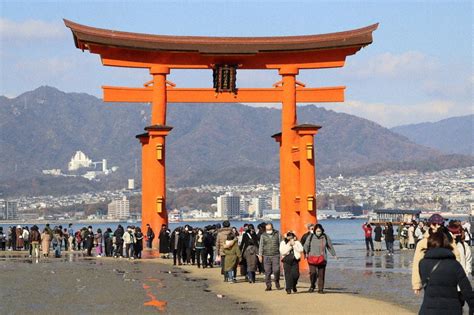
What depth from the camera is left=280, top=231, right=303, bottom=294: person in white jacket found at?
23.4 metres

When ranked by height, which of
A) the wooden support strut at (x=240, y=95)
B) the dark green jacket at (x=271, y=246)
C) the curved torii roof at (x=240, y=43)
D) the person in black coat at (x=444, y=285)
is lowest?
the person in black coat at (x=444, y=285)

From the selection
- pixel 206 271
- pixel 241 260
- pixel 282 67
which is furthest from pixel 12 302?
pixel 282 67

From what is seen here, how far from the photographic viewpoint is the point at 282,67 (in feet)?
125

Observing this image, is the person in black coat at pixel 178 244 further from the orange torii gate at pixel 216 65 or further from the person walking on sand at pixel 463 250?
the person walking on sand at pixel 463 250

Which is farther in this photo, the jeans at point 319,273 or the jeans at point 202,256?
the jeans at point 202,256

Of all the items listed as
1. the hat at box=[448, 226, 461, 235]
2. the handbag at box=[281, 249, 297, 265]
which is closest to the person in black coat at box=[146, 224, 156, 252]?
the handbag at box=[281, 249, 297, 265]

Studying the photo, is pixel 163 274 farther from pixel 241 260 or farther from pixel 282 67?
pixel 282 67

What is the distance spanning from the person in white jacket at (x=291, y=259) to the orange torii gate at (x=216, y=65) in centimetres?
1210

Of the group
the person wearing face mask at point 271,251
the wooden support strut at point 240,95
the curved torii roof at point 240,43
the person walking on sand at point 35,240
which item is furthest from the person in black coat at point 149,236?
the person wearing face mask at point 271,251

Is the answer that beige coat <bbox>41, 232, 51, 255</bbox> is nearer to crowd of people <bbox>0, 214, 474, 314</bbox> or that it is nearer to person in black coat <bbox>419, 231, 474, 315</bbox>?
crowd of people <bbox>0, 214, 474, 314</bbox>

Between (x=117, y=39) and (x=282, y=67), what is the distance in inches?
244

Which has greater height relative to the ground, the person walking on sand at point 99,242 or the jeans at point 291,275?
the person walking on sand at point 99,242

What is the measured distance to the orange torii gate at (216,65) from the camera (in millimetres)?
36844

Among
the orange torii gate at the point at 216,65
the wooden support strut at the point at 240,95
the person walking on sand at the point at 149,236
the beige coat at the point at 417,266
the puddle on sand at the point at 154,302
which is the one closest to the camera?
the beige coat at the point at 417,266
